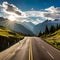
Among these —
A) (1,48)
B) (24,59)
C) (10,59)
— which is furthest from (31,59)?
(1,48)

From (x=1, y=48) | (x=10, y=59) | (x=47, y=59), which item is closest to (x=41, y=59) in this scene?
(x=47, y=59)

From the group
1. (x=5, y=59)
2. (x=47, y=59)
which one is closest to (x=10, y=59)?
(x=5, y=59)

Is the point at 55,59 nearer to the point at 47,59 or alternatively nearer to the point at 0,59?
the point at 47,59

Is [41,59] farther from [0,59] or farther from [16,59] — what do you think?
[0,59]

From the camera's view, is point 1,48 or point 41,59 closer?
point 41,59

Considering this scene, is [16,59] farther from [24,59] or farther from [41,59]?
[41,59]

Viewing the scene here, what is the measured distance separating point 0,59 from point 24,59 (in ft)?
9.28

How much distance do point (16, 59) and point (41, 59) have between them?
9.62ft

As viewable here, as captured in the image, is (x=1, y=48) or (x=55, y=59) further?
(x=1, y=48)

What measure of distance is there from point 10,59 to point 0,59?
1216mm

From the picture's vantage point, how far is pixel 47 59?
20984 mm

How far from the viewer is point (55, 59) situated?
69.4ft

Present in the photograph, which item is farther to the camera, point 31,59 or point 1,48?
point 1,48

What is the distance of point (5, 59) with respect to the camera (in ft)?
69.5
